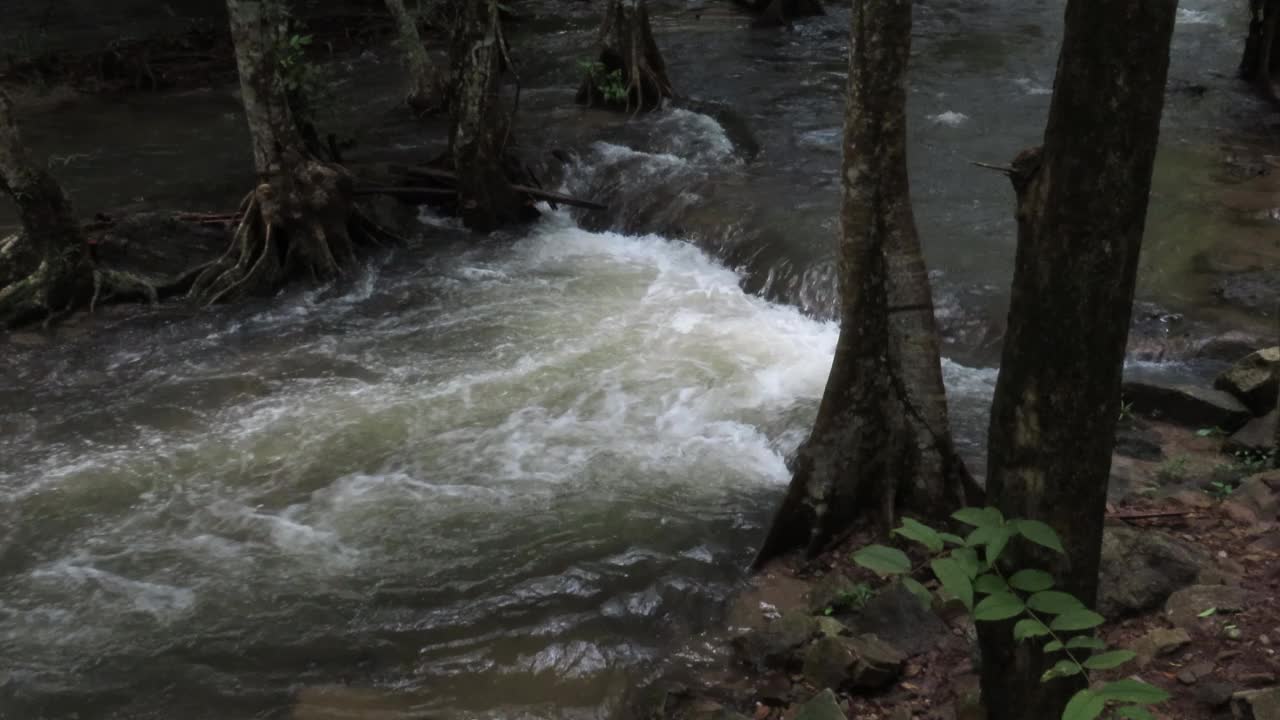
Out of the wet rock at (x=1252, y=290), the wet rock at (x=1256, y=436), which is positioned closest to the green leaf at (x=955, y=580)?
the wet rock at (x=1256, y=436)

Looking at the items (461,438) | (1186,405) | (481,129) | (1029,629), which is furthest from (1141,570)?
(481,129)

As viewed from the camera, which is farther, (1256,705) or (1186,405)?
(1186,405)

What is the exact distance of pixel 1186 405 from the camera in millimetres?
6715

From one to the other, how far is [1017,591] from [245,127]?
14166 mm

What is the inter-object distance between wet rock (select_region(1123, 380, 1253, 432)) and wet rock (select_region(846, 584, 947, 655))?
2879 mm

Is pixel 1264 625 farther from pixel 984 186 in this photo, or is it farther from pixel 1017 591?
pixel 984 186

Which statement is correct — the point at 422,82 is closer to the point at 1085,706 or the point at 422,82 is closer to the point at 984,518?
the point at 984,518

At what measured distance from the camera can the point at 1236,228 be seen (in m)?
9.40

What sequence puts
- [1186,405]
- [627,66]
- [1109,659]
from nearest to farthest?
[1109,659]
[1186,405]
[627,66]

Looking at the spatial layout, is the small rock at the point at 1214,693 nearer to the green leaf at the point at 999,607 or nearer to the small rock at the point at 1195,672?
the small rock at the point at 1195,672

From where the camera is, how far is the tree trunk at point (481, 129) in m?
11.0

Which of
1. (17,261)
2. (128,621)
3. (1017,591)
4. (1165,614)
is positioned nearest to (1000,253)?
(1165,614)

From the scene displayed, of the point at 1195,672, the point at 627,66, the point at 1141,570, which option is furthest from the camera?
the point at 627,66

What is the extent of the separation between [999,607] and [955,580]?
15cm
